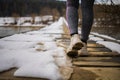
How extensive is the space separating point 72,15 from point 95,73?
70cm

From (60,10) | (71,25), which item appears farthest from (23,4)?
(71,25)

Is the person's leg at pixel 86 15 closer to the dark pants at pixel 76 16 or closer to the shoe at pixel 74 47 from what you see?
the dark pants at pixel 76 16

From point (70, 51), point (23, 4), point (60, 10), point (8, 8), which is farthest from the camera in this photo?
point (60, 10)

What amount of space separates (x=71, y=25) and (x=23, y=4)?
6653 cm

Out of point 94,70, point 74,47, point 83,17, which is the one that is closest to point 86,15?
point 83,17

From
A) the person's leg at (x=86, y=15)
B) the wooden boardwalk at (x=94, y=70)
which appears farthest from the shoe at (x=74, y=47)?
the person's leg at (x=86, y=15)

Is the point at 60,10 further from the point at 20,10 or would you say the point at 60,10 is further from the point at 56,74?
the point at 56,74

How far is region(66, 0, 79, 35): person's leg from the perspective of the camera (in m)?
1.72

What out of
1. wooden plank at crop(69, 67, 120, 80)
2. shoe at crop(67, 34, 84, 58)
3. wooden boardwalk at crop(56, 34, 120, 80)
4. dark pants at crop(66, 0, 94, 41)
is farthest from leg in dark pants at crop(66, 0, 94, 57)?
wooden plank at crop(69, 67, 120, 80)

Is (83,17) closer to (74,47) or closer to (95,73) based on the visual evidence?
(74,47)

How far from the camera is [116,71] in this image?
1.19m

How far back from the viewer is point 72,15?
68.9 inches

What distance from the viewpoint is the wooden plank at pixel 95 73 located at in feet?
3.56

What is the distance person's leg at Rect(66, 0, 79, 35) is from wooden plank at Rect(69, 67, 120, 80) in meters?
0.52
